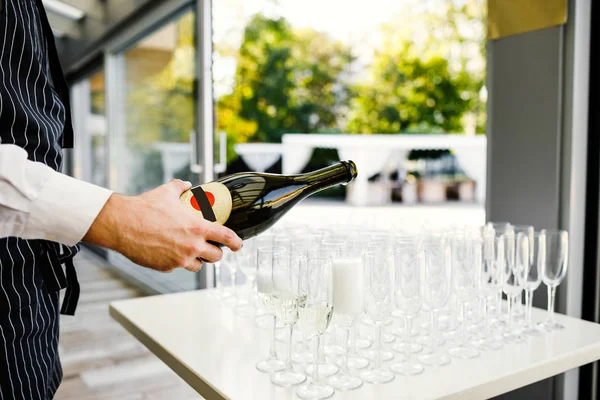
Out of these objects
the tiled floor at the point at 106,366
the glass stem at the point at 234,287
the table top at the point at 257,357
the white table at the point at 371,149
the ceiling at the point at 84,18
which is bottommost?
the tiled floor at the point at 106,366

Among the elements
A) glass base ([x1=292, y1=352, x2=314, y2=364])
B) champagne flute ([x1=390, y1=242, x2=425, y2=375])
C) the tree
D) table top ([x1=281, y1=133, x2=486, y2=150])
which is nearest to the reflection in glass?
glass base ([x1=292, y1=352, x2=314, y2=364])

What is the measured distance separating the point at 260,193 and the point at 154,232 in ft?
1.30

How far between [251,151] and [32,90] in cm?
1165

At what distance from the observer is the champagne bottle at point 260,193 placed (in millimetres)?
1128

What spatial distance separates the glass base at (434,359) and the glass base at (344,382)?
7.1 inches

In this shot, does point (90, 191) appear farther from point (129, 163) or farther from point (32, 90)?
point (129, 163)

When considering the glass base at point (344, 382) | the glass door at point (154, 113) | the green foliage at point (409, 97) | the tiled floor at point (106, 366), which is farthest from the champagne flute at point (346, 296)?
the green foliage at point (409, 97)

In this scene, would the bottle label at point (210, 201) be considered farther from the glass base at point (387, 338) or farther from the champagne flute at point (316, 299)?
the glass base at point (387, 338)

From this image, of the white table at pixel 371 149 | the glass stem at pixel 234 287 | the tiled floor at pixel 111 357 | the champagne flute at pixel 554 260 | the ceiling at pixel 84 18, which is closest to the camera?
the champagne flute at pixel 554 260

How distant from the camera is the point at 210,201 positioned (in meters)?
1.07

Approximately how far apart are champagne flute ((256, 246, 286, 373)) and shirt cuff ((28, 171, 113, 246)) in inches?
14.8

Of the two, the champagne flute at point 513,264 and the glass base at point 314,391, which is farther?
the champagne flute at point 513,264

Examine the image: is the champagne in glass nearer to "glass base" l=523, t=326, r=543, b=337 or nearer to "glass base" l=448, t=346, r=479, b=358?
"glass base" l=448, t=346, r=479, b=358

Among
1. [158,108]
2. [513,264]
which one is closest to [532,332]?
[513,264]
